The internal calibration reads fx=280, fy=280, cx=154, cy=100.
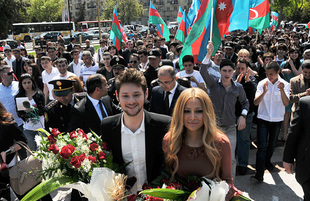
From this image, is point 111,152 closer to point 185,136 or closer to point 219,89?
point 185,136

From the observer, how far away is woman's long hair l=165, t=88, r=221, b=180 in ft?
7.93

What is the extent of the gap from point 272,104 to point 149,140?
3208 millimetres

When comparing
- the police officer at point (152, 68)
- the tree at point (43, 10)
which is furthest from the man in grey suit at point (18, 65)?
the tree at point (43, 10)

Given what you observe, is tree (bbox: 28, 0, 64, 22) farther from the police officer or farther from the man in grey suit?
the police officer

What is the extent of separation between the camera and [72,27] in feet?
145

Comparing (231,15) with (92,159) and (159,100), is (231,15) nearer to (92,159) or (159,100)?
(159,100)

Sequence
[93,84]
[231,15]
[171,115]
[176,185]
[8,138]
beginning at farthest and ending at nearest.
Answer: [231,15]
[171,115]
[93,84]
[8,138]
[176,185]

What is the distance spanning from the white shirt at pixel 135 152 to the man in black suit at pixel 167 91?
1.92 meters

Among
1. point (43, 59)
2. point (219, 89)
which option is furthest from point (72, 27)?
point (219, 89)

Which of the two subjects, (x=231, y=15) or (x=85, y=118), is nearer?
(x=85, y=118)

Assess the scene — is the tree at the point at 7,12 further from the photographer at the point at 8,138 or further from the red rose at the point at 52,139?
the red rose at the point at 52,139

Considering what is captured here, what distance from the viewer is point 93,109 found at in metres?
3.87

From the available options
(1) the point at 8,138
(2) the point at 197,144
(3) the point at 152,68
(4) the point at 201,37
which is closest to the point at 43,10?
(3) the point at 152,68

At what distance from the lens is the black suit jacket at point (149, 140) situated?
2689 millimetres
